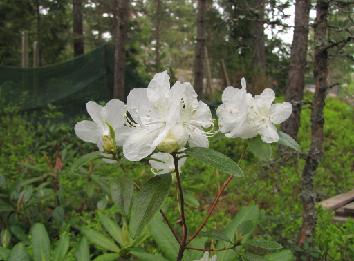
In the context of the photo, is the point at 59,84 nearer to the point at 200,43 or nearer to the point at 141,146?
the point at 200,43

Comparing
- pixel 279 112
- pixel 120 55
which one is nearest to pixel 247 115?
pixel 279 112

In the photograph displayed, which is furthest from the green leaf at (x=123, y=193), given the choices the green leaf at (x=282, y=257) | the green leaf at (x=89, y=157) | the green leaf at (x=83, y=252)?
the green leaf at (x=282, y=257)

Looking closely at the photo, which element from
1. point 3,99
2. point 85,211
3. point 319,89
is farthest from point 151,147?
point 3,99

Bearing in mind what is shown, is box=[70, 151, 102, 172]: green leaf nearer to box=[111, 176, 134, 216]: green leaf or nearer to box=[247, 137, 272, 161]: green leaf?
box=[111, 176, 134, 216]: green leaf

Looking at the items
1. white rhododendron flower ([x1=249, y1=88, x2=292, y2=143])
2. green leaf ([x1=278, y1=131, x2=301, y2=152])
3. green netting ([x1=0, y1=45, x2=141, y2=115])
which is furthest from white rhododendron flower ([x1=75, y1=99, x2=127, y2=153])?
green netting ([x1=0, y1=45, x2=141, y2=115])

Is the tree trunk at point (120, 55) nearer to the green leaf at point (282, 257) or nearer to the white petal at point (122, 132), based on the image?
the green leaf at point (282, 257)
